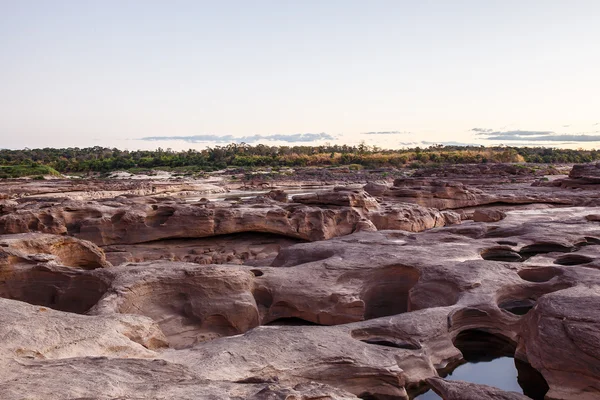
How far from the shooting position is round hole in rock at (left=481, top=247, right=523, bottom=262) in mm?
11930

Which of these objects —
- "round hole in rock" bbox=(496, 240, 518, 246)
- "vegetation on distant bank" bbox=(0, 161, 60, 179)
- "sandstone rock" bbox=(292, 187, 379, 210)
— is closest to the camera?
"round hole in rock" bbox=(496, 240, 518, 246)

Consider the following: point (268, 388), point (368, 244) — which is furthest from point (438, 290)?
point (268, 388)

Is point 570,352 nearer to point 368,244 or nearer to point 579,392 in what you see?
point 579,392

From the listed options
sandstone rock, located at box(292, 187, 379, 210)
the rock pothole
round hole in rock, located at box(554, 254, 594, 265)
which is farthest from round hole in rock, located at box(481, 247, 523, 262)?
the rock pothole

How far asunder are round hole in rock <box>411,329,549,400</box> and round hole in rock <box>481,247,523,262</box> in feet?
13.2

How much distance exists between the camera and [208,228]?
16.6 meters

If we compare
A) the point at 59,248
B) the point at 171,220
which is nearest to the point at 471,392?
the point at 59,248

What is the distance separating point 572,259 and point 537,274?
122cm

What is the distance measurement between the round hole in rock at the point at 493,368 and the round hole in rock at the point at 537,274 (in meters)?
2.13

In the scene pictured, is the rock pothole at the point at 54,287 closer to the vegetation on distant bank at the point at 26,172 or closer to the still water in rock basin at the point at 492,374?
the still water in rock basin at the point at 492,374

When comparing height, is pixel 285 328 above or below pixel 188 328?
above

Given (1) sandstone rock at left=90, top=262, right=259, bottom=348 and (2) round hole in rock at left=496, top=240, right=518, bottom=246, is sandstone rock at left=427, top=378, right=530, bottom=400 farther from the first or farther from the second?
(2) round hole in rock at left=496, top=240, right=518, bottom=246

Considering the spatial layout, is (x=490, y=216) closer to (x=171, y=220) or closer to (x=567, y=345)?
(x=171, y=220)

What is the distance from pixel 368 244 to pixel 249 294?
3653 millimetres
